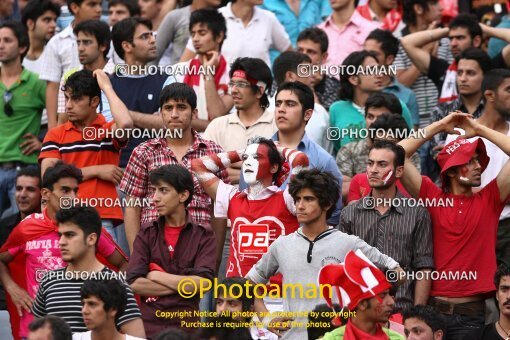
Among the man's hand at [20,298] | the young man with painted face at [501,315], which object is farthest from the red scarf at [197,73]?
the young man with painted face at [501,315]

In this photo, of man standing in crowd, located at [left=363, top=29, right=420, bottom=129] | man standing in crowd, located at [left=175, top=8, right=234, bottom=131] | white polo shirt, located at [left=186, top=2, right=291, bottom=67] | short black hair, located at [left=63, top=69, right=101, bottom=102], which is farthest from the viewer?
white polo shirt, located at [left=186, top=2, right=291, bottom=67]

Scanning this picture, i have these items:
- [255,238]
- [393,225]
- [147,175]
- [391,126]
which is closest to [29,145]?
[147,175]

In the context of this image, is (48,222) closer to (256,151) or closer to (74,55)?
(256,151)

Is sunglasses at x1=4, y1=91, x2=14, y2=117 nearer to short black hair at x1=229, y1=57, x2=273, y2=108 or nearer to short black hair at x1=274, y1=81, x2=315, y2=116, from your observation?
short black hair at x1=229, y1=57, x2=273, y2=108

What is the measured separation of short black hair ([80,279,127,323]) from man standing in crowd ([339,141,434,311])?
2.28 meters

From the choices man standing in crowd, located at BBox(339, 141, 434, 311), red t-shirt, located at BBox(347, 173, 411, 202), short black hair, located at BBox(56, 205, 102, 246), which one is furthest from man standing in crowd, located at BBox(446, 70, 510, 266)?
short black hair, located at BBox(56, 205, 102, 246)

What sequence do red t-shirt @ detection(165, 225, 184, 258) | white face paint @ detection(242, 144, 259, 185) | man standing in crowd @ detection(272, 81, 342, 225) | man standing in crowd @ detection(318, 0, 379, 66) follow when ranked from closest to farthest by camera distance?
red t-shirt @ detection(165, 225, 184, 258) → white face paint @ detection(242, 144, 259, 185) → man standing in crowd @ detection(272, 81, 342, 225) → man standing in crowd @ detection(318, 0, 379, 66)

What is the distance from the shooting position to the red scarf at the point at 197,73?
46.1 ft

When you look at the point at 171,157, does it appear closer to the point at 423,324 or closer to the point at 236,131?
the point at 236,131

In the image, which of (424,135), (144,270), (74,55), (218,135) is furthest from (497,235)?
(74,55)

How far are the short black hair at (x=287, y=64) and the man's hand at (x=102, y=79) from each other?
6.40ft

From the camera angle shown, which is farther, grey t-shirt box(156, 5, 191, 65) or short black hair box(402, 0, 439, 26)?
short black hair box(402, 0, 439, 26)

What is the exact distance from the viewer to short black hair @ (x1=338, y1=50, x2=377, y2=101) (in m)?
14.0

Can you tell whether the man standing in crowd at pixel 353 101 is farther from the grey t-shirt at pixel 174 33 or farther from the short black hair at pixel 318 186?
the short black hair at pixel 318 186
